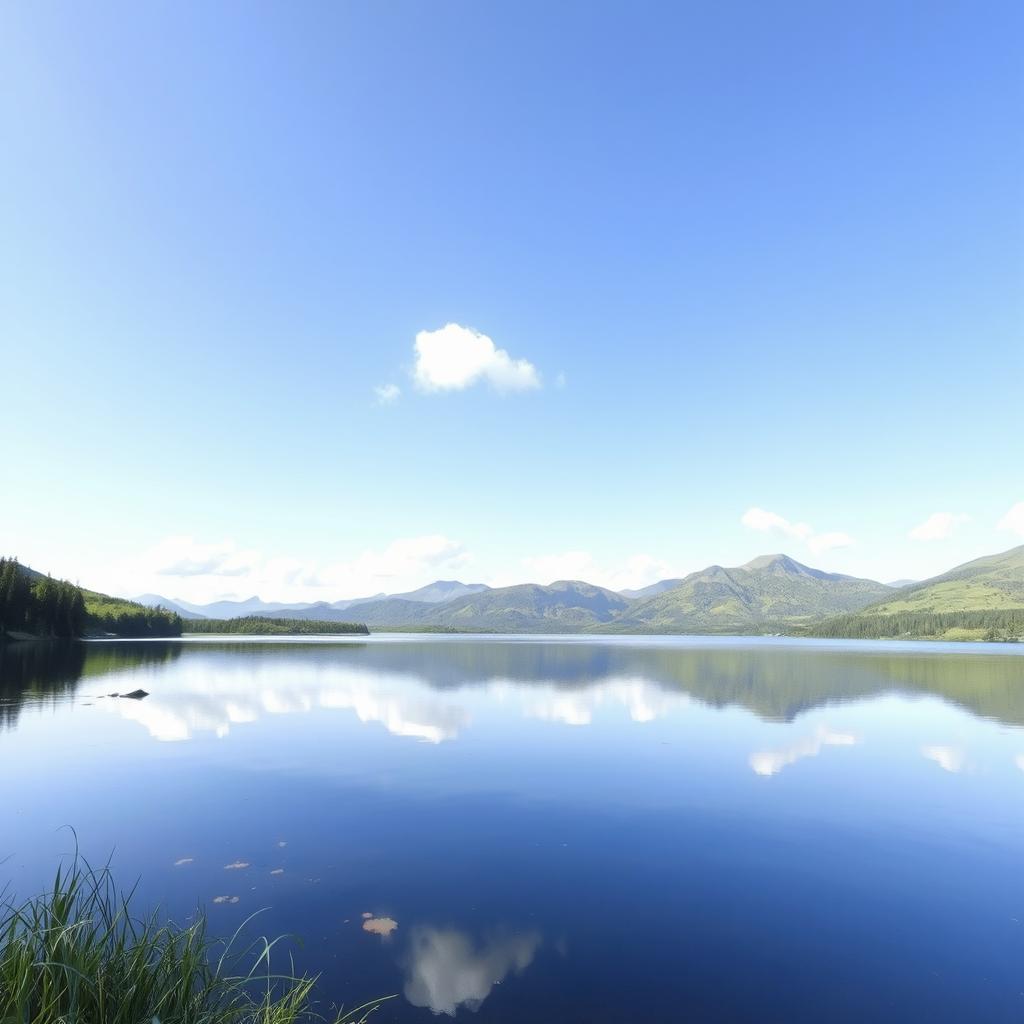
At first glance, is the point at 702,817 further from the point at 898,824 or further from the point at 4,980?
the point at 4,980

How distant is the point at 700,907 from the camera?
15.0m

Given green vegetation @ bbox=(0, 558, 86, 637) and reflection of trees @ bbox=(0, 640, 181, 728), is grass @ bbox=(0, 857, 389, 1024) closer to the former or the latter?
reflection of trees @ bbox=(0, 640, 181, 728)

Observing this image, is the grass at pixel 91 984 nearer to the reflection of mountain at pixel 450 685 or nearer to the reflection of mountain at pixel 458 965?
the reflection of mountain at pixel 458 965

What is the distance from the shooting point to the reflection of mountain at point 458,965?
11.1m

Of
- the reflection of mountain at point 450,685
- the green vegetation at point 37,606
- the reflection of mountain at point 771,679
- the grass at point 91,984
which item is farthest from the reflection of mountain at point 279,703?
the green vegetation at point 37,606

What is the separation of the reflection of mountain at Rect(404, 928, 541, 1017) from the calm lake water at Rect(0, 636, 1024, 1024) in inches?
2.2

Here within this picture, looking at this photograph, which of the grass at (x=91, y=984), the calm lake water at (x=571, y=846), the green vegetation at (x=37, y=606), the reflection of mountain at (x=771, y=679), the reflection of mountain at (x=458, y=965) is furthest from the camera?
the green vegetation at (x=37, y=606)

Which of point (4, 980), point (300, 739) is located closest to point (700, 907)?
point (4, 980)

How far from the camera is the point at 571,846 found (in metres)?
19.1

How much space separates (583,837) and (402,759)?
13.9 meters

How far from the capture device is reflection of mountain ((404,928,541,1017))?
11086 millimetres

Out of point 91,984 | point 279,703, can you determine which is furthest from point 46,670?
point 91,984

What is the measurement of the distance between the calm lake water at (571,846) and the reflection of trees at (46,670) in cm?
122

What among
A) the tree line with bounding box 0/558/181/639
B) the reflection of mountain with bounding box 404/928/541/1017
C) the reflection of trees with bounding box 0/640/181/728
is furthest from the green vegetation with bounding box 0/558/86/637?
the reflection of mountain with bounding box 404/928/541/1017
